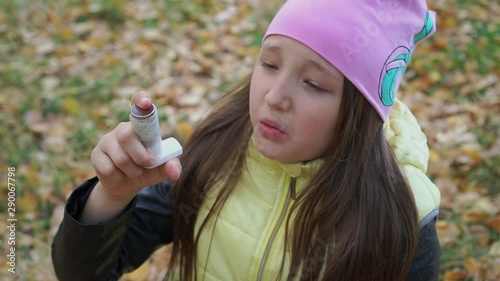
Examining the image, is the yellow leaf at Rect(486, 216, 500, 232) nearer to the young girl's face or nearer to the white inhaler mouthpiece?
the young girl's face

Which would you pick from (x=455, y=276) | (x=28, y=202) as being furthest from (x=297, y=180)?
(x=28, y=202)

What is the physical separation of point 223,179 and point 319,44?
459 mm

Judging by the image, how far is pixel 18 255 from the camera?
→ 242 cm

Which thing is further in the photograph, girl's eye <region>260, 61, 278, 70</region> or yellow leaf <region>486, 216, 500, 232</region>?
yellow leaf <region>486, 216, 500, 232</region>

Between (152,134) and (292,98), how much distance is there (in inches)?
12.7

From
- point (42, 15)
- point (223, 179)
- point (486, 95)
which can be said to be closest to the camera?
Result: point (223, 179)

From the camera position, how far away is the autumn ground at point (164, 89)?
2.51 metres

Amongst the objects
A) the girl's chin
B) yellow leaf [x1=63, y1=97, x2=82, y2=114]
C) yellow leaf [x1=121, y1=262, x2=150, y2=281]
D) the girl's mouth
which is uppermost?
the girl's mouth

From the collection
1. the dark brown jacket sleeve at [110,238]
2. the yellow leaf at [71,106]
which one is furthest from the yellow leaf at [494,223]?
the yellow leaf at [71,106]

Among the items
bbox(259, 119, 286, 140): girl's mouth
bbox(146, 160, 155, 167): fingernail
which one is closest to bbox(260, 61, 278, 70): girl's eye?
bbox(259, 119, 286, 140): girl's mouth

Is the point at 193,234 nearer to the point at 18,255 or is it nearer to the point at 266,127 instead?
the point at 266,127

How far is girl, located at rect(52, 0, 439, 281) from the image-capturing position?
1.30 metres

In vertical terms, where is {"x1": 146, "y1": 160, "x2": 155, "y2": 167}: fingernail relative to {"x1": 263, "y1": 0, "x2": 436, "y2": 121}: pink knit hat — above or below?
below

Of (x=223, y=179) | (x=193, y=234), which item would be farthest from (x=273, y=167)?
(x=193, y=234)
